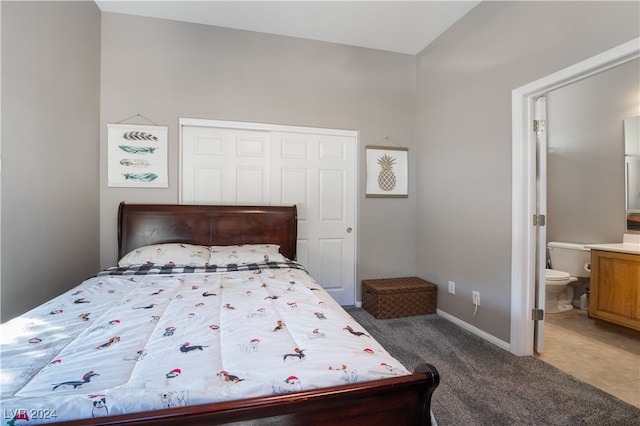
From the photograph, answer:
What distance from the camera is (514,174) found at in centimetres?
222

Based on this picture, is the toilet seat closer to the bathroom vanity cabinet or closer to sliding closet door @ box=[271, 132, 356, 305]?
the bathroom vanity cabinet

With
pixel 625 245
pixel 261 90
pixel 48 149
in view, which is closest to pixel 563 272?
pixel 625 245

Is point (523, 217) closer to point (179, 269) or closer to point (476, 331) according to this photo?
point (476, 331)

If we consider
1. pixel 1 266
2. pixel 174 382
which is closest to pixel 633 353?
pixel 174 382

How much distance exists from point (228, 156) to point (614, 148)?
4.05m

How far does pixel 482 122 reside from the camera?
252 cm

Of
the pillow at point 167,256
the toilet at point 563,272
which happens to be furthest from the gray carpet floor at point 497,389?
the pillow at point 167,256

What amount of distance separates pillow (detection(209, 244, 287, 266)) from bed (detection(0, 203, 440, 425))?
1.84 feet

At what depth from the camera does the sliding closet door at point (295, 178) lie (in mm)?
2885

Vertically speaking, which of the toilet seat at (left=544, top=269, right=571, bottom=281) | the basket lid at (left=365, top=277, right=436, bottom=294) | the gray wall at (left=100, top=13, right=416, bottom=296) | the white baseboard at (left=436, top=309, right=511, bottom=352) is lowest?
the white baseboard at (left=436, top=309, right=511, bottom=352)

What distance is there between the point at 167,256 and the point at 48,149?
3.46ft

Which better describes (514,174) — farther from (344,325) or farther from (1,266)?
(1,266)

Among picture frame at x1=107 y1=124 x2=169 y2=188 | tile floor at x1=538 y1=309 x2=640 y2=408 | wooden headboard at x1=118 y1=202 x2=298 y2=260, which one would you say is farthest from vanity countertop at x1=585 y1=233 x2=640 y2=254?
picture frame at x1=107 y1=124 x2=169 y2=188

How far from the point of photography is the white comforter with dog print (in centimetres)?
77
